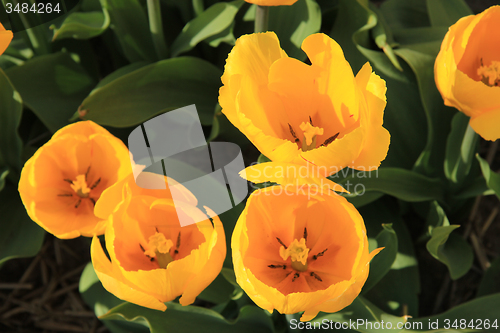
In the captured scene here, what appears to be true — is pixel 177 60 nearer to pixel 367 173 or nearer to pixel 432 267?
pixel 367 173

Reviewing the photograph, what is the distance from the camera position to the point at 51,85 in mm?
1485

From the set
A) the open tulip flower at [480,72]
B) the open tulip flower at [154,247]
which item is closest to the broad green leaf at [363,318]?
the open tulip flower at [154,247]

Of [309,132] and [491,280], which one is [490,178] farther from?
[309,132]

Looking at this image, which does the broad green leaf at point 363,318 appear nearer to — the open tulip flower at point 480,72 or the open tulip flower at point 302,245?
the open tulip flower at point 302,245

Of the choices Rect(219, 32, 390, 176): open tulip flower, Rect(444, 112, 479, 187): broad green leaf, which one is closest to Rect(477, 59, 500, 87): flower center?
Rect(444, 112, 479, 187): broad green leaf

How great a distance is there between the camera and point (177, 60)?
4.63 ft

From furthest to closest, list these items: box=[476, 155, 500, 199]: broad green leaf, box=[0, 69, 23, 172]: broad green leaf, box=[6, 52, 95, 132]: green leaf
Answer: box=[6, 52, 95, 132]: green leaf → box=[0, 69, 23, 172]: broad green leaf → box=[476, 155, 500, 199]: broad green leaf

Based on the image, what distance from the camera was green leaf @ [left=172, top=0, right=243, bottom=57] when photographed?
1.40 meters

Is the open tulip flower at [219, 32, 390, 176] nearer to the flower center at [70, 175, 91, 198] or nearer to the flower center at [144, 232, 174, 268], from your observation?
the flower center at [144, 232, 174, 268]

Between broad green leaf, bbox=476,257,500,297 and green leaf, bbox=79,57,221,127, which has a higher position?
green leaf, bbox=79,57,221,127

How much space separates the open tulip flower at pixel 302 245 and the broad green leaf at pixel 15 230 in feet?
2.27

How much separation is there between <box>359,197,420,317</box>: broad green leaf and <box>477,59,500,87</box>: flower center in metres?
0.52

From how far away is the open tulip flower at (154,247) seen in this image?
0.93 metres

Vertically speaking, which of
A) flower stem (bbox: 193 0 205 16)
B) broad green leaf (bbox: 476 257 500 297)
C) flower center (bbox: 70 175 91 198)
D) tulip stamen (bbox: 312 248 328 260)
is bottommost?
broad green leaf (bbox: 476 257 500 297)
